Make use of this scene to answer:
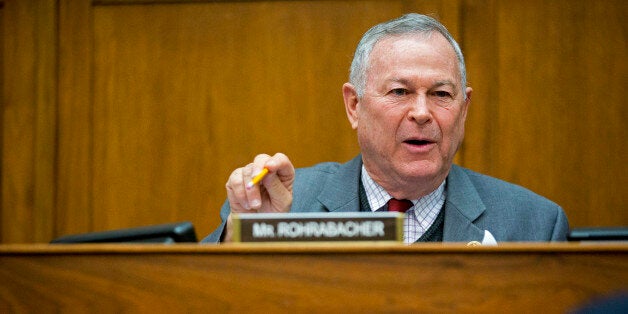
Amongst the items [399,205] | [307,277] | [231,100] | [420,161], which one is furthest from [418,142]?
[231,100]

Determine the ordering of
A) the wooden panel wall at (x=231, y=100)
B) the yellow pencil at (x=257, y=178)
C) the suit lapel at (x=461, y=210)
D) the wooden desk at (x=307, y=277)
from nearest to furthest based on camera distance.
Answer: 1. the wooden desk at (x=307, y=277)
2. the yellow pencil at (x=257, y=178)
3. the suit lapel at (x=461, y=210)
4. the wooden panel wall at (x=231, y=100)

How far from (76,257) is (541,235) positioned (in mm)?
1054

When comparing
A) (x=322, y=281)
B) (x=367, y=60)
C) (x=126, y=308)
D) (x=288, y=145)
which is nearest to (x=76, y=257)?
(x=126, y=308)

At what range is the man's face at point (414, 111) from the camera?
1835mm

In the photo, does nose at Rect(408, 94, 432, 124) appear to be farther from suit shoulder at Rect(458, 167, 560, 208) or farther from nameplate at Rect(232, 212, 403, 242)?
nameplate at Rect(232, 212, 403, 242)

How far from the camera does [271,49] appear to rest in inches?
110

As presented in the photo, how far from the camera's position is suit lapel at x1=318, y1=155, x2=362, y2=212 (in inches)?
74.9

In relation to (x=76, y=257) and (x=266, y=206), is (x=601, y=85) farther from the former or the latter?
(x=76, y=257)

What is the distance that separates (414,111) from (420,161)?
110 millimetres

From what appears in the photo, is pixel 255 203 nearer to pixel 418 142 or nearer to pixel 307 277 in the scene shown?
pixel 418 142

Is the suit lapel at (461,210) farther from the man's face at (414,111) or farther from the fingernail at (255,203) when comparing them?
the fingernail at (255,203)

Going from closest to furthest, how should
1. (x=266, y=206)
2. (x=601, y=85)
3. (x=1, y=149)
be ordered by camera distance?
(x=266, y=206) → (x=601, y=85) → (x=1, y=149)

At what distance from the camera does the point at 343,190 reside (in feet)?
6.35

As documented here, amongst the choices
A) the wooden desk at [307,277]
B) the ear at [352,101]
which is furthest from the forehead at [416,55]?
the wooden desk at [307,277]
